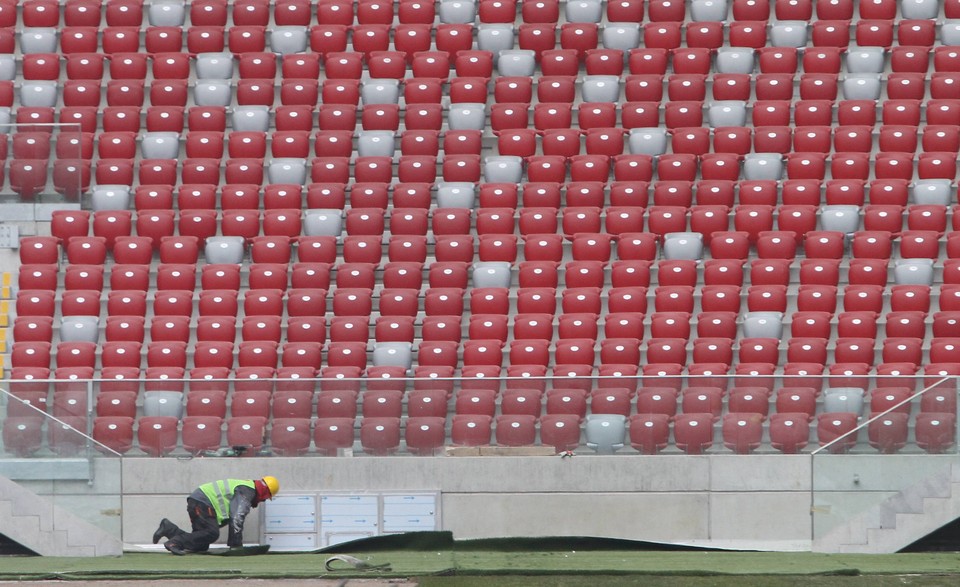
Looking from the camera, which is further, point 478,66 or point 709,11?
point 709,11

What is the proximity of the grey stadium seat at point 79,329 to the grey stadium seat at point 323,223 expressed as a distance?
2600mm

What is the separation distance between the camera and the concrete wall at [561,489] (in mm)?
15320

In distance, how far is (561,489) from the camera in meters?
15.4

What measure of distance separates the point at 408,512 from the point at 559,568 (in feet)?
8.55

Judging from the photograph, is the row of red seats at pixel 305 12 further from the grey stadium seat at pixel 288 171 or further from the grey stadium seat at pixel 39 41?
the grey stadium seat at pixel 288 171

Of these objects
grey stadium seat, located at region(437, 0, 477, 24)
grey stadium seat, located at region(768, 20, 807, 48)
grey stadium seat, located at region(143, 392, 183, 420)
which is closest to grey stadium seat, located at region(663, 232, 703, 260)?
grey stadium seat, located at region(768, 20, 807, 48)

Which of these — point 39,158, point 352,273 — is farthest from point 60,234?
point 352,273

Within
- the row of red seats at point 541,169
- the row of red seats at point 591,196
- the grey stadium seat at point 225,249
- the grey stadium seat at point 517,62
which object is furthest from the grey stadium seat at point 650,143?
the grey stadium seat at point 225,249

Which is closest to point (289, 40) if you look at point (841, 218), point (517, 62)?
point (517, 62)

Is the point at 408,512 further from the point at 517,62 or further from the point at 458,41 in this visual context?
the point at 458,41

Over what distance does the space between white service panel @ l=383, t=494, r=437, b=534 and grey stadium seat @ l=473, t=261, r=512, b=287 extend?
359 centimetres

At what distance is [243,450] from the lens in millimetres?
15477

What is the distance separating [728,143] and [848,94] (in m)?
1.70

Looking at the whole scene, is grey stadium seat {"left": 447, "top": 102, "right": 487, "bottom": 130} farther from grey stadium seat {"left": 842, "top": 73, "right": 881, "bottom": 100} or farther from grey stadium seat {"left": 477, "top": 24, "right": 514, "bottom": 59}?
grey stadium seat {"left": 842, "top": 73, "right": 881, "bottom": 100}
